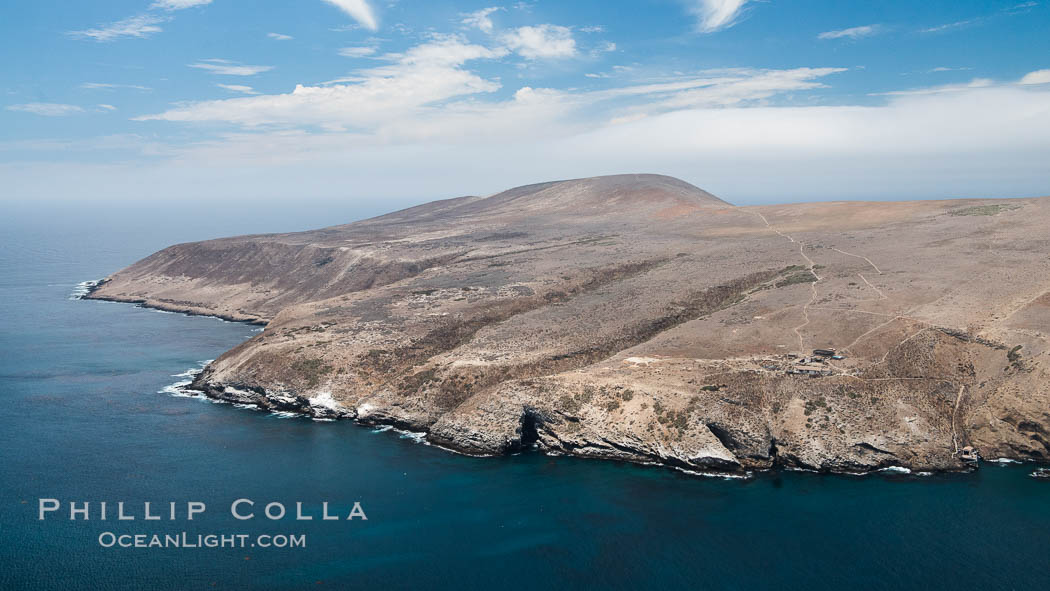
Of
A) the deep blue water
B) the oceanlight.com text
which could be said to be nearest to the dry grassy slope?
the deep blue water

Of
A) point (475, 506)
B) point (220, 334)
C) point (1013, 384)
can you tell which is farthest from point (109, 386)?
point (1013, 384)

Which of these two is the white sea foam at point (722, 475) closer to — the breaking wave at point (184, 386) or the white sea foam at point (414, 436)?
→ the white sea foam at point (414, 436)

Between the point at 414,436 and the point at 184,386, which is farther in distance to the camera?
the point at 184,386

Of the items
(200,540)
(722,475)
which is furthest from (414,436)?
(722,475)

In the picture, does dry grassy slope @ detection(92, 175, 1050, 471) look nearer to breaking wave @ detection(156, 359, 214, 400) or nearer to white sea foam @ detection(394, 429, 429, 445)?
white sea foam @ detection(394, 429, 429, 445)

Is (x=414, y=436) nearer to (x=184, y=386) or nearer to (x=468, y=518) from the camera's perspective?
(x=468, y=518)

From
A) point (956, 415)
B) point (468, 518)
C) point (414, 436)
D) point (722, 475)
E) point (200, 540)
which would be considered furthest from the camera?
point (414, 436)

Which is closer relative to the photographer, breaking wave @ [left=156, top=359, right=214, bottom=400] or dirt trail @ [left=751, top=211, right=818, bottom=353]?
dirt trail @ [left=751, top=211, right=818, bottom=353]
